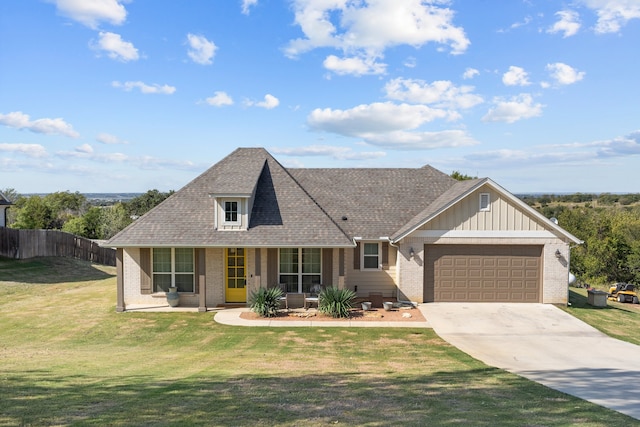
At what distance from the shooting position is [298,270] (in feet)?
61.0

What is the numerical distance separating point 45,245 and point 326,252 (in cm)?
2455

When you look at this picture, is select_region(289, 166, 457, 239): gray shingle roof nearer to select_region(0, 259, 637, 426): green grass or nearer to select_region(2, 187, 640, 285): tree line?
select_region(0, 259, 637, 426): green grass

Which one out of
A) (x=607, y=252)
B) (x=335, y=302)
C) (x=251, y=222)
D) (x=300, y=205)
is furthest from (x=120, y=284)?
(x=607, y=252)

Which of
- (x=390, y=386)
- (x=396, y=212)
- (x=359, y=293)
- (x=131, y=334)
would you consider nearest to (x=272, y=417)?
(x=390, y=386)

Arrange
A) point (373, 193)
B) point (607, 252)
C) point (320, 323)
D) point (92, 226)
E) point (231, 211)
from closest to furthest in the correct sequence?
point (320, 323) → point (231, 211) → point (373, 193) → point (607, 252) → point (92, 226)

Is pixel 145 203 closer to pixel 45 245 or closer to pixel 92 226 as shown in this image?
pixel 92 226

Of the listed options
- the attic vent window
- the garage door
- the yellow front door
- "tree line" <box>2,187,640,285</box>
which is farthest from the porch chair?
"tree line" <box>2,187,640,285</box>

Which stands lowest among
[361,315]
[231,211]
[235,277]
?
[361,315]

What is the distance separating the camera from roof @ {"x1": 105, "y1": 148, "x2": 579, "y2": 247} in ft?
58.5

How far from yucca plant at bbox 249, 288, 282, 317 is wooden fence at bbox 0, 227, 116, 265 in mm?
22327

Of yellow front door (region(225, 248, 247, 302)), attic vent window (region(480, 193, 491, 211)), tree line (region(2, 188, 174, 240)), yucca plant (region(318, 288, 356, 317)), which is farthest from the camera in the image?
tree line (region(2, 188, 174, 240))

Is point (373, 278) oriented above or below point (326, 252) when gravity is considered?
below

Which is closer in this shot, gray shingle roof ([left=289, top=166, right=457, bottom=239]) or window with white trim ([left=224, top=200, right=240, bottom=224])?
window with white trim ([left=224, top=200, right=240, bottom=224])

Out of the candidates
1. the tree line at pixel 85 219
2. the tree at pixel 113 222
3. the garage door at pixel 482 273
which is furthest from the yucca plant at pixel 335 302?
Result: the tree at pixel 113 222
